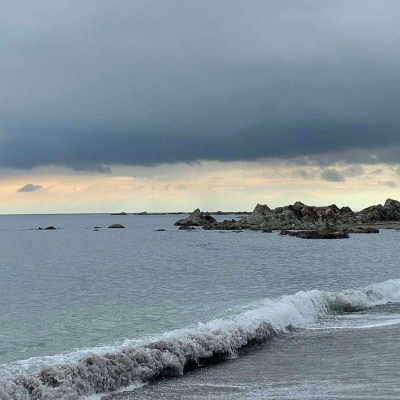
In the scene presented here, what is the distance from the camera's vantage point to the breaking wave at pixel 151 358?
11547mm

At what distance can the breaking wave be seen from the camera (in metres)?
11.5

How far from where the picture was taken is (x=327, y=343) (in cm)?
1652

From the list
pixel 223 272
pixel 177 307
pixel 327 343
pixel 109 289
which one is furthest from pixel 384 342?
pixel 223 272

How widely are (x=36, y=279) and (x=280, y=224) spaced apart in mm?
100861

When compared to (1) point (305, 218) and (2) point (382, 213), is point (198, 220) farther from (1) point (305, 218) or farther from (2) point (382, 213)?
(2) point (382, 213)

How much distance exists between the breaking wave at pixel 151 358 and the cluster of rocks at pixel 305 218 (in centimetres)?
10936

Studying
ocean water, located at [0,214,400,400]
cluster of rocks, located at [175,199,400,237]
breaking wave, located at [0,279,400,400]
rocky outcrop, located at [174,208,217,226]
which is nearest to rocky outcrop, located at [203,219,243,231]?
cluster of rocks, located at [175,199,400,237]

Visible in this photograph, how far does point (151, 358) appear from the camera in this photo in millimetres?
13734

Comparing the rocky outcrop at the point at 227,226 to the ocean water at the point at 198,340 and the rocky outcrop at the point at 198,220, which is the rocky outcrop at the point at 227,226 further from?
the ocean water at the point at 198,340

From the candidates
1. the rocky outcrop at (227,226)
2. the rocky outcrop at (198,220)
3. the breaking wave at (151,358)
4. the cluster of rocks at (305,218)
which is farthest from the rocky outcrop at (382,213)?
the breaking wave at (151,358)

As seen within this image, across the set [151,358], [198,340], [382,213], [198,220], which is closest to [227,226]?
[198,220]

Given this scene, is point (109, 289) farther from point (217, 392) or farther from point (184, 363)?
point (217, 392)

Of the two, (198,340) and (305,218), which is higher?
(305,218)

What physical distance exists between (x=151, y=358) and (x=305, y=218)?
5336 inches
